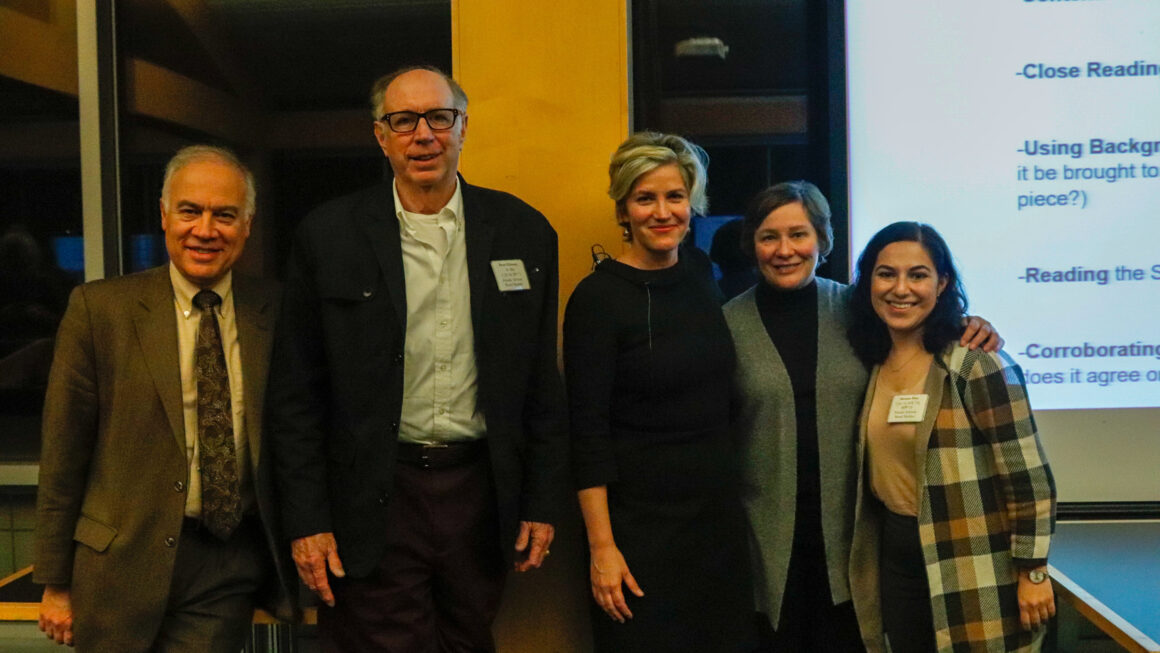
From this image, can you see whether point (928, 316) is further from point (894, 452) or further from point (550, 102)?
point (550, 102)

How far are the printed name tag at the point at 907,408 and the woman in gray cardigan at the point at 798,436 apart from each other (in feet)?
0.37

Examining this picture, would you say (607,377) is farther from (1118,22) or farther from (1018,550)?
(1118,22)

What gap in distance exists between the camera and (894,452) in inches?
84.1

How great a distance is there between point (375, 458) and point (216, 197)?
2.28 ft

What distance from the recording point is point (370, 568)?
1.99 meters

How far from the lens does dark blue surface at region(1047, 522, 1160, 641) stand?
2070mm

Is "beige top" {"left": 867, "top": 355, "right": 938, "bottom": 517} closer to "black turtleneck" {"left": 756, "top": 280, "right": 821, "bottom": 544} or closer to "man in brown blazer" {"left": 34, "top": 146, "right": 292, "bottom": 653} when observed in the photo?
"black turtleneck" {"left": 756, "top": 280, "right": 821, "bottom": 544}

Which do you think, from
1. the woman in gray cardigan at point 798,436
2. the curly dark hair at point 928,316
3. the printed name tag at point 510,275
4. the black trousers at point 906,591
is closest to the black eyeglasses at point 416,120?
the printed name tag at point 510,275

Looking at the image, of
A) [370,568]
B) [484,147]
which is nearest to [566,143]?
[484,147]

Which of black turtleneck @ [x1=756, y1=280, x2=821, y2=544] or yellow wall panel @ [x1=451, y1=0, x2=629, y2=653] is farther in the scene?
yellow wall panel @ [x1=451, y1=0, x2=629, y2=653]

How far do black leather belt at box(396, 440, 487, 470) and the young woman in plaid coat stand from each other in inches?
38.4

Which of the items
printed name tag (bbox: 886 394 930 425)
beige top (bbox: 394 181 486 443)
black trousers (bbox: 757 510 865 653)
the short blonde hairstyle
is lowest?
black trousers (bbox: 757 510 865 653)

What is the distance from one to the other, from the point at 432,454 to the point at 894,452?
3.61ft

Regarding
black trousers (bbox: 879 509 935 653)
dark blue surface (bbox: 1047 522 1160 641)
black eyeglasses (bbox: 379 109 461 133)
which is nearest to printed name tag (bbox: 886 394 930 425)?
black trousers (bbox: 879 509 935 653)
